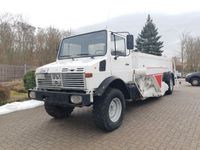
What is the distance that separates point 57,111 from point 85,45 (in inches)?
81.2

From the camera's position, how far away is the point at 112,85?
591cm

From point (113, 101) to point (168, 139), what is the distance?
162cm

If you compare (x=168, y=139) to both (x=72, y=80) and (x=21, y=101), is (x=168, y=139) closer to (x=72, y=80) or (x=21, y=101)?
(x=72, y=80)

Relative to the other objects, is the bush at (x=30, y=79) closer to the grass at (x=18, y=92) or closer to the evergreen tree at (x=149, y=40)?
the grass at (x=18, y=92)

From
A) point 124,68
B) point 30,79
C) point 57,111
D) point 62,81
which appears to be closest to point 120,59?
point 124,68

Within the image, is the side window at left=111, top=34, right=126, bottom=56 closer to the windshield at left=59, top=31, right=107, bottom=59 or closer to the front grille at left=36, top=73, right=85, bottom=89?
the windshield at left=59, top=31, right=107, bottom=59

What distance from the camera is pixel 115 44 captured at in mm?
6195

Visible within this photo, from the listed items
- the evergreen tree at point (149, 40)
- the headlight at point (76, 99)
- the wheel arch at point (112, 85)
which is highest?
the evergreen tree at point (149, 40)

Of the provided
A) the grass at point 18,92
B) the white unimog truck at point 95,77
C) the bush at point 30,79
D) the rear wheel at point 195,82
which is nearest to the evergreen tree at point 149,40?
the rear wheel at point 195,82

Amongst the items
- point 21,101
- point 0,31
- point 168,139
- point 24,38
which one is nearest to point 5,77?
point 21,101

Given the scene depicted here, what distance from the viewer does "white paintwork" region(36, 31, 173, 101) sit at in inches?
209

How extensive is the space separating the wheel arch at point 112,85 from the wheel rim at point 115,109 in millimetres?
390

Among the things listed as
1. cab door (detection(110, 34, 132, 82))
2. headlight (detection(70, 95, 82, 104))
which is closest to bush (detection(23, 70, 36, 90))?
cab door (detection(110, 34, 132, 82))

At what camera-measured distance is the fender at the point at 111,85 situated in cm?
521
